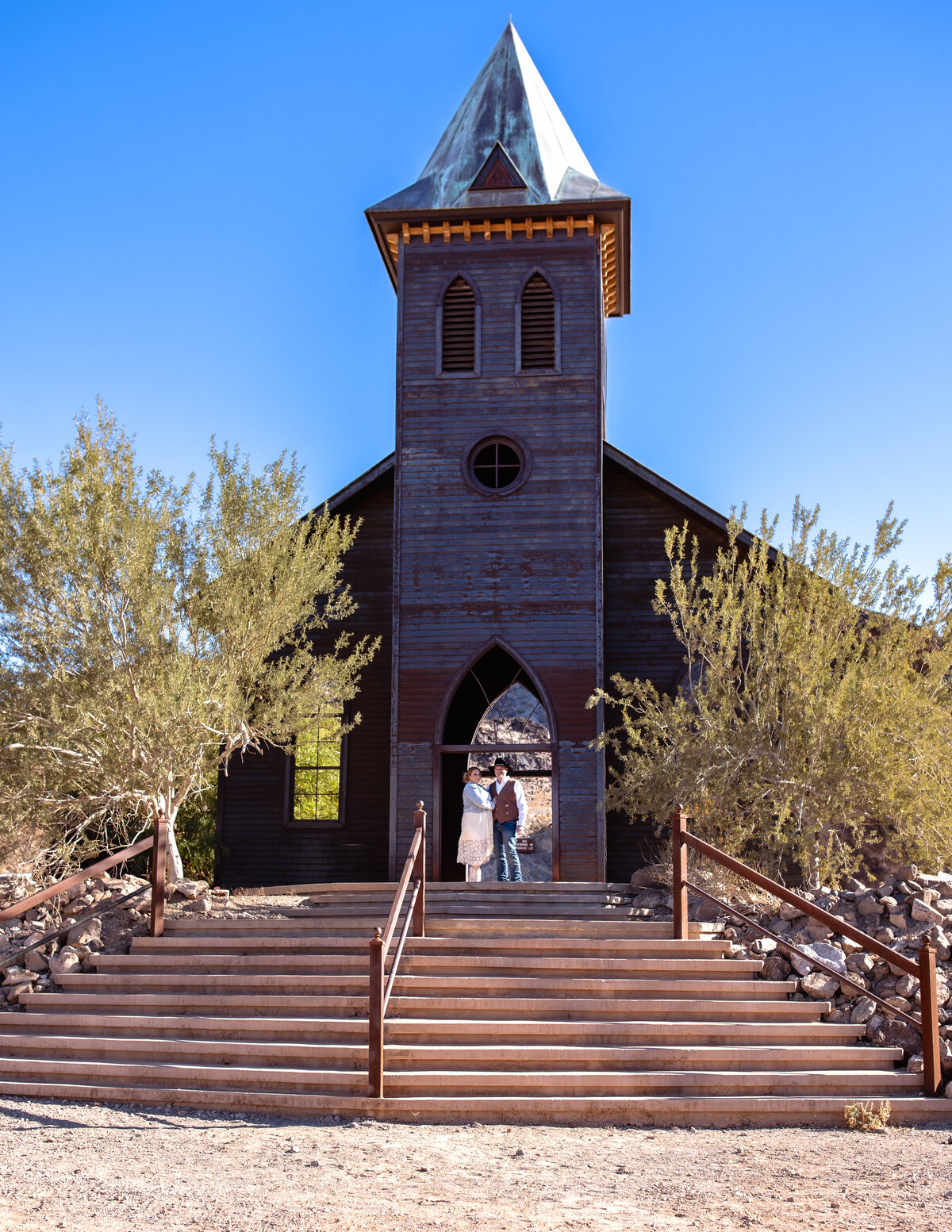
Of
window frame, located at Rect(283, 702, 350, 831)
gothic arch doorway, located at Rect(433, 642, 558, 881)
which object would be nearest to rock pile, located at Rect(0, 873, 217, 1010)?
gothic arch doorway, located at Rect(433, 642, 558, 881)

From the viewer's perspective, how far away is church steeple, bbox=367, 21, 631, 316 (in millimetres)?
16625

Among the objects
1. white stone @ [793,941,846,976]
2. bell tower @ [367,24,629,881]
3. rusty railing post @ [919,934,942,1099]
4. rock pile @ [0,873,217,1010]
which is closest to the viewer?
rusty railing post @ [919,934,942,1099]

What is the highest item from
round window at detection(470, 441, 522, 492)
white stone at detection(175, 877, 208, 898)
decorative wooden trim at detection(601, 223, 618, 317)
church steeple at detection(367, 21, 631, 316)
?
church steeple at detection(367, 21, 631, 316)

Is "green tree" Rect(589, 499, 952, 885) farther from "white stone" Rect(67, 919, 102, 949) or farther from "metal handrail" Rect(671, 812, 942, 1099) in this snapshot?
"white stone" Rect(67, 919, 102, 949)

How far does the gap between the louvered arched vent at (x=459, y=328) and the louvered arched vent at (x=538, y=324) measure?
29.2 inches

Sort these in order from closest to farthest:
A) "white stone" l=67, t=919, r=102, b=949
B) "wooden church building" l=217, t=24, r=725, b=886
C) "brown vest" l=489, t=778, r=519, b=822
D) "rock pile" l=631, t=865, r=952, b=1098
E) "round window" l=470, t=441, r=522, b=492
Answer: "rock pile" l=631, t=865, r=952, b=1098 < "white stone" l=67, t=919, r=102, b=949 < "brown vest" l=489, t=778, r=519, b=822 < "wooden church building" l=217, t=24, r=725, b=886 < "round window" l=470, t=441, r=522, b=492

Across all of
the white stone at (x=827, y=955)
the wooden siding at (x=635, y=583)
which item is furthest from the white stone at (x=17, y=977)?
the wooden siding at (x=635, y=583)

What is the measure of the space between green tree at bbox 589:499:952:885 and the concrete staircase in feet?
5.99

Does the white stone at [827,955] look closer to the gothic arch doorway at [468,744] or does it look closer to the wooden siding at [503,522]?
the gothic arch doorway at [468,744]

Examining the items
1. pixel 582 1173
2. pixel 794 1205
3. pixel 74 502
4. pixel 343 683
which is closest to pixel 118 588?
pixel 74 502

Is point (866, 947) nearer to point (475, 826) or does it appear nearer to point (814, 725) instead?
point (814, 725)

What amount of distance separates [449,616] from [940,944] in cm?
806

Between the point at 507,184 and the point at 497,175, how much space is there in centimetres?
23

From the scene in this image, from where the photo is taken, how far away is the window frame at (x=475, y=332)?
54.4 feet
